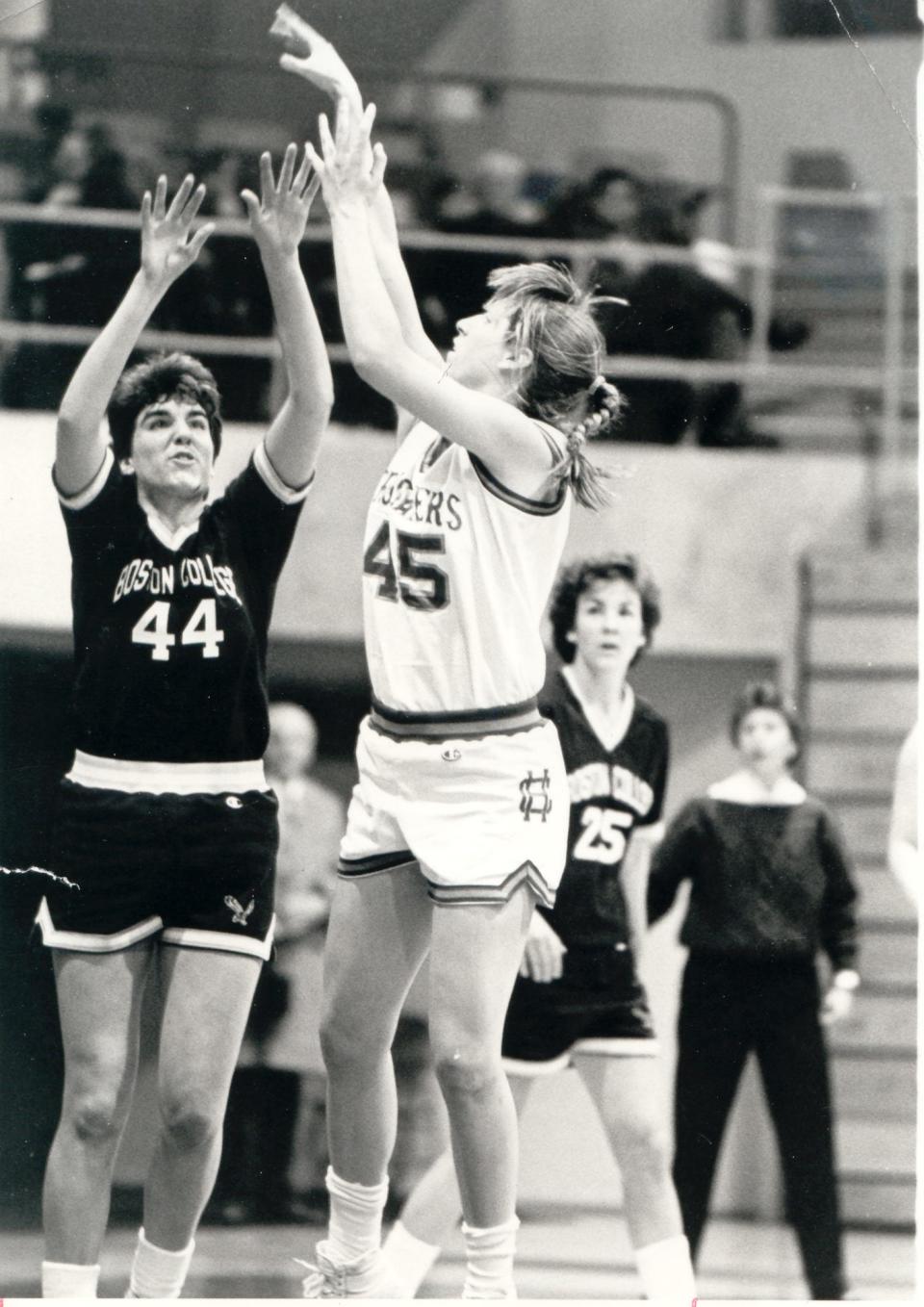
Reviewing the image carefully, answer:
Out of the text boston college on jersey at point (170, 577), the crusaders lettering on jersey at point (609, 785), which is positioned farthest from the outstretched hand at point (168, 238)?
the crusaders lettering on jersey at point (609, 785)

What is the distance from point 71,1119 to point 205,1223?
172cm

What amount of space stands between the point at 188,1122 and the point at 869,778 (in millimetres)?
3768

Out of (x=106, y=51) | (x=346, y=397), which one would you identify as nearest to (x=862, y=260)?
(x=346, y=397)

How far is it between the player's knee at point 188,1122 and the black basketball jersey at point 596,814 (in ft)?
4.28

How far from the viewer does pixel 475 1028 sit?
3701 millimetres

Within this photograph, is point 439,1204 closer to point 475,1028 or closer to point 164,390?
point 475,1028

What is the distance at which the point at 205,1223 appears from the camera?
5406 mm

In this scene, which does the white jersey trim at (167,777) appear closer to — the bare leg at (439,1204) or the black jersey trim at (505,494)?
the black jersey trim at (505,494)

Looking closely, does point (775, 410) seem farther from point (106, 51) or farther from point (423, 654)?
point (423, 654)

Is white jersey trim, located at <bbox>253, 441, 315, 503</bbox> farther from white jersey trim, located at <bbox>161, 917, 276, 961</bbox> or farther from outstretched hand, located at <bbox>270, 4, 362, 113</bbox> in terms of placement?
white jersey trim, located at <bbox>161, 917, 276, 961</bbox>

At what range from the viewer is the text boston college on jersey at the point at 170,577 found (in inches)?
158

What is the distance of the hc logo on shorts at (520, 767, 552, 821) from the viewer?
12.6ft

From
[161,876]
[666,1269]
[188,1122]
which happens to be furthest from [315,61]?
[666,1269]

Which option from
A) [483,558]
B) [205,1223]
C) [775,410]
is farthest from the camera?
[775,410]
